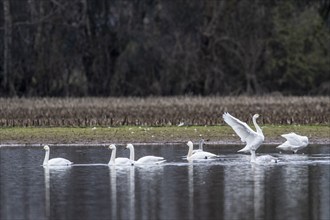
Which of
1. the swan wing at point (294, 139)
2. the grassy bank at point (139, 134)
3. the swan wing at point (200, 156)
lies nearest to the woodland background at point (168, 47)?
the grassy bank at point (139, 134)

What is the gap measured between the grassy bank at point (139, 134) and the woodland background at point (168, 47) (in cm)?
2737

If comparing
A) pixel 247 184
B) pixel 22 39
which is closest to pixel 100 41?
pixel 22 39

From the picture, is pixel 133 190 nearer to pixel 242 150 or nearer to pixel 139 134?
pixel 242 150

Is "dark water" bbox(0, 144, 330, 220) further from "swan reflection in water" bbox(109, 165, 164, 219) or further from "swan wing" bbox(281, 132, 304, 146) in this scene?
"swan wing" bbox(281, 132, 304, 146)

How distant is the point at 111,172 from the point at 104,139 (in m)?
8.60

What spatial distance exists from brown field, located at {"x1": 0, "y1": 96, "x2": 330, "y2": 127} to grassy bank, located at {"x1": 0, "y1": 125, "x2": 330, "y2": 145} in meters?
1.36

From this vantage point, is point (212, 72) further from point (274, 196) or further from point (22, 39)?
point (274, 196)

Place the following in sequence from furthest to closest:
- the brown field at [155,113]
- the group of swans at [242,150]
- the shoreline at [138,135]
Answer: the brown field at [155,113] → the shoreline at [138,135] → the group of swans at [242,150]

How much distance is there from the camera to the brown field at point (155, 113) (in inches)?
1334

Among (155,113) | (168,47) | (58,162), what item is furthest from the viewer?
(168,47)

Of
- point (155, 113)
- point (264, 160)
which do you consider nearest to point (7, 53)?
point (155, 113)

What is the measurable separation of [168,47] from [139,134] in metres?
33.5

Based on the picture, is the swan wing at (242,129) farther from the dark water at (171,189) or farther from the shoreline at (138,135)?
the shoreline at (138,135)

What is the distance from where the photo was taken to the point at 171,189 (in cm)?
1848
